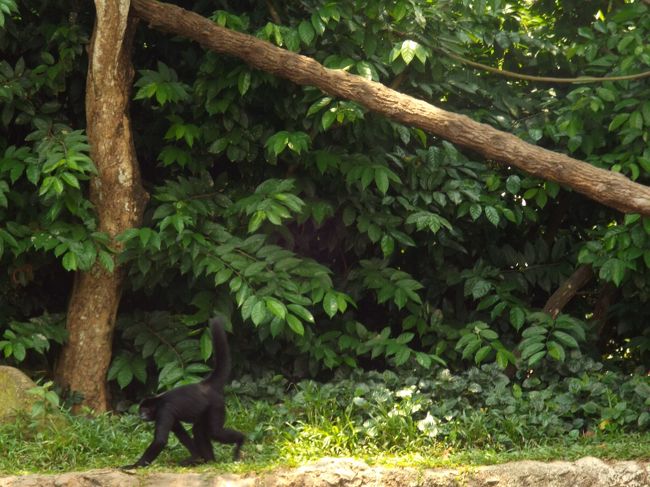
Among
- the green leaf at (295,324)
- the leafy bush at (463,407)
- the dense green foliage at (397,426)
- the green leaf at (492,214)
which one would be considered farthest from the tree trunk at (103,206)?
the green leaf at (492,214)

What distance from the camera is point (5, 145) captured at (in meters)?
8.84

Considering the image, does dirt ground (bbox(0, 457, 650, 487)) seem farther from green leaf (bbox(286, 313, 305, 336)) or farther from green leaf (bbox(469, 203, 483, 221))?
green leaf (bbox(469, 203, 483, 221))

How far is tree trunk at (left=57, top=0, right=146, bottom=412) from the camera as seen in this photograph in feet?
28.1

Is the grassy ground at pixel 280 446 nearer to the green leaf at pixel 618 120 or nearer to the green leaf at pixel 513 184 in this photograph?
the green leaf at pixel 513 184

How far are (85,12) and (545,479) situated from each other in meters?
5.60

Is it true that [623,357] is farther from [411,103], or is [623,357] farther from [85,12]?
[85,12]

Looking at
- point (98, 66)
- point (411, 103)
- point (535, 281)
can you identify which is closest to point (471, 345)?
point (535, 281)

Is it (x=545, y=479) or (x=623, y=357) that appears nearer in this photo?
(x=545, y=479)

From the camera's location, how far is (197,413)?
689 centimetres

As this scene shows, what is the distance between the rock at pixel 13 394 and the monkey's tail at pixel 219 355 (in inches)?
64.4

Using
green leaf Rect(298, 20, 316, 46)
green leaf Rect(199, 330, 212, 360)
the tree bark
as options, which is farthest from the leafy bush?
green leaf Rect(298, 20, 316, 46)

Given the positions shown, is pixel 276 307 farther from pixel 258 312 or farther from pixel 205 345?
pixel 205 345

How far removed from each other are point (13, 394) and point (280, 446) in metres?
2.06

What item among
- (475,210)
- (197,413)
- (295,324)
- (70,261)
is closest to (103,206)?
(70,261)
